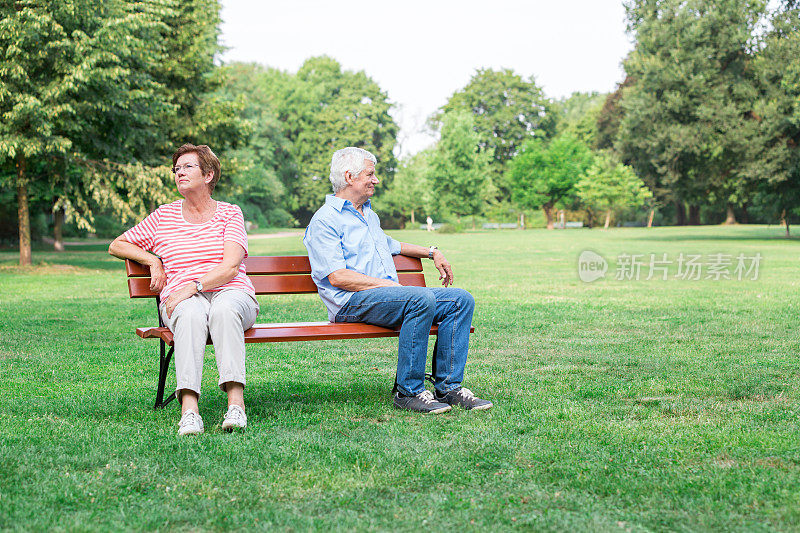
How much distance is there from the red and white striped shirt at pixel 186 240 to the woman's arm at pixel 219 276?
5cm

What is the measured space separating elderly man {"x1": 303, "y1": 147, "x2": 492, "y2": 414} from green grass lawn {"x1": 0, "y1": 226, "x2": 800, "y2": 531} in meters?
0.25

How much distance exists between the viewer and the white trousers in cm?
437

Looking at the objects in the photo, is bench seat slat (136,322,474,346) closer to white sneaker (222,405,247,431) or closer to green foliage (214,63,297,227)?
white sneaker (222,405,247,431)

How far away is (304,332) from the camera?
475 cm

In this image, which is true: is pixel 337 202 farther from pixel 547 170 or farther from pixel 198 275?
pixel 547 170

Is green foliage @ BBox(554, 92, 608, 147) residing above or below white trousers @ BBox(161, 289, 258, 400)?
above

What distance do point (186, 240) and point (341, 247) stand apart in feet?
3.12

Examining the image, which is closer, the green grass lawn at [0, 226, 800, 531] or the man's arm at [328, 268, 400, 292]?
the green grass lawn at [0, 226, 800, 531]

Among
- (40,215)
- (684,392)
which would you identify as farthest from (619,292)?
(40,215)

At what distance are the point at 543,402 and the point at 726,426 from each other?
1.12 metres

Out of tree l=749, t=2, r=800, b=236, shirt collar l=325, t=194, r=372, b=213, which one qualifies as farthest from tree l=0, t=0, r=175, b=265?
tree l=749, t=2, r=800, b=236

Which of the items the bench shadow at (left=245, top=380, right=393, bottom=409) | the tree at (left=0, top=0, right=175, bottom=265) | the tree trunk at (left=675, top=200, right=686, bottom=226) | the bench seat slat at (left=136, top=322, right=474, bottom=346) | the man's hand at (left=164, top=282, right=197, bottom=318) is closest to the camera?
the man's hand at (left=164, top=282, right=197, bottom=318)

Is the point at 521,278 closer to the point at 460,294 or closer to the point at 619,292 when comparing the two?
the point at 619,292

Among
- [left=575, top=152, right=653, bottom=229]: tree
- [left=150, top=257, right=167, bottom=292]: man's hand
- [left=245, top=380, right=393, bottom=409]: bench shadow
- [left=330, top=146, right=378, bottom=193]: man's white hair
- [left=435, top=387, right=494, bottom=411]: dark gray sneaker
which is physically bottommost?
[left=245, top=380, right=393, bottom=409]: bench shadow
